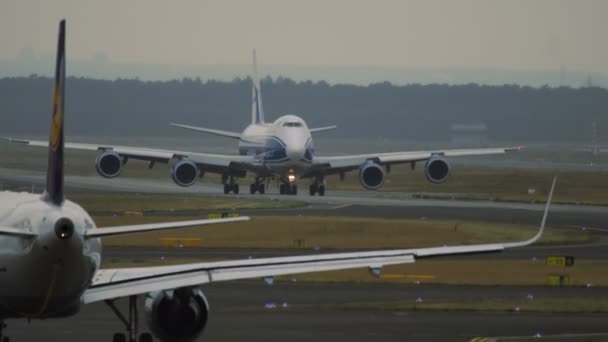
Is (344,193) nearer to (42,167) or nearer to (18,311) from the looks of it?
(42,167)

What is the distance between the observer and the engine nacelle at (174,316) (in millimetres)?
22359

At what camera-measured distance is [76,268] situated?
19750mm

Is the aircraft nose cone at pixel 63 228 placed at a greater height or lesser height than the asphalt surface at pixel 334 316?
lesser

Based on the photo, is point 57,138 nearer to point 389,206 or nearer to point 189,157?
point 389,206

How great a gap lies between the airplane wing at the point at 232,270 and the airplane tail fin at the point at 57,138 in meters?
2.02

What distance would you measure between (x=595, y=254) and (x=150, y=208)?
90.8ft

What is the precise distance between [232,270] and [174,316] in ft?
4.64

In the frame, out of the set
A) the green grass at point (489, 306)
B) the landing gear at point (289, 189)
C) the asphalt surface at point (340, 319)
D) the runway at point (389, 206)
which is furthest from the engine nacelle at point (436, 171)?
the green grass at point (489, 306)

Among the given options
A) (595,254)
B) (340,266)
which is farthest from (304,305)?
(595,254)

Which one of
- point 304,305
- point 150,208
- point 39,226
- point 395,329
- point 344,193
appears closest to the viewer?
point 39,226

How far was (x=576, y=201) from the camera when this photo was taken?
7981cm

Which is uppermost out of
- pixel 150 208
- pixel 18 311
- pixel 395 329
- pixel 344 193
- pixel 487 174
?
pixel 487 174

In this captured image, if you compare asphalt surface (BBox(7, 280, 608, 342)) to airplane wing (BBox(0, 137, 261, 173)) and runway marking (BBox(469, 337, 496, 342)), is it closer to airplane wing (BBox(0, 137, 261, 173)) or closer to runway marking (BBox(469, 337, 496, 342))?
runway marking (BBox(469, 337, 496, 342))

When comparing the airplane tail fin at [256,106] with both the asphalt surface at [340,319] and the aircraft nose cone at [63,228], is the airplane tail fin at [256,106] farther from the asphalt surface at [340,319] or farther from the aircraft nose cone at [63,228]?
the aircraft nose cone at [63,228]
